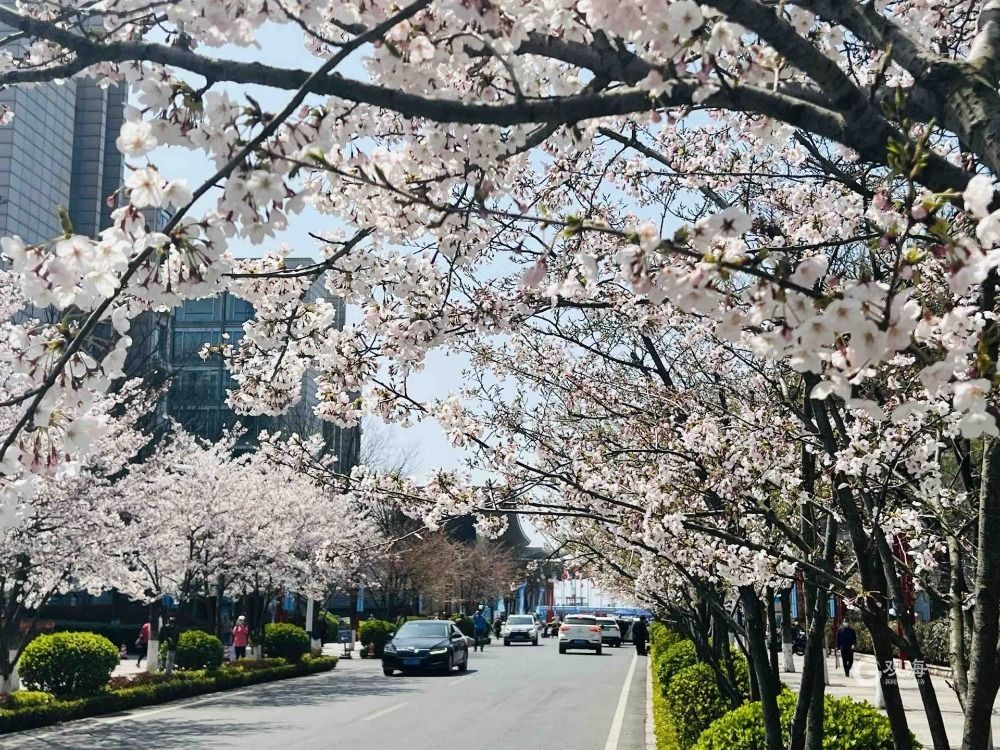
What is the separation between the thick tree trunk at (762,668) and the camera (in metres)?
7.02

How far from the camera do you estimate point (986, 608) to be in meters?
3.94

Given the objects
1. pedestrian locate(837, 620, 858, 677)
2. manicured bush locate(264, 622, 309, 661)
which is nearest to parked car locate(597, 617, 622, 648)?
Result: pedestrian locate(837, 620, 858, 677)

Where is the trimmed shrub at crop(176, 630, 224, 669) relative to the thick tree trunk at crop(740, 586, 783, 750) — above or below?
below

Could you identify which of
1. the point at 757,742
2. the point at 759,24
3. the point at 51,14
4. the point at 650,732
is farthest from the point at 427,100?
the point at 650,732

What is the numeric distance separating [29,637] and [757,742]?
1400 cm

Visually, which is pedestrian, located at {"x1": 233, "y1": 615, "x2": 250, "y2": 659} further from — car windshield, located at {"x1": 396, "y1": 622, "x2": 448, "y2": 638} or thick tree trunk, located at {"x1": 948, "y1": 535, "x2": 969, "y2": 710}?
thick tree trunk, located at {"x1": 948, "y1": 535, "x2": 969, "y2": 710}

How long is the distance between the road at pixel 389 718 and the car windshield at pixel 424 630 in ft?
5.34

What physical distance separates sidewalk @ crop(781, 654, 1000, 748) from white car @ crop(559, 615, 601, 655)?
8441 millimetres

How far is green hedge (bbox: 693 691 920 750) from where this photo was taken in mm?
→ 6914

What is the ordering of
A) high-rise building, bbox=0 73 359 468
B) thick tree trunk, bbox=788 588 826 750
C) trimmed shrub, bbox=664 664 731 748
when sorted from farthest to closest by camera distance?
1. high-rise building, bbox=0 73 359 468
2. trimmed shrub, bbox=664 664 731 748
3. thick tree trunk, bbox=788 588 826 750

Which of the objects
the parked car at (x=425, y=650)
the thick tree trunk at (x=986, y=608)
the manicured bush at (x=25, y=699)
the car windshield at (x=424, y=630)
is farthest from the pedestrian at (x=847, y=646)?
the thick tree trunk at (x=986, y=608)

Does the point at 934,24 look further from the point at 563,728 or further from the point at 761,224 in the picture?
the point at 563,728

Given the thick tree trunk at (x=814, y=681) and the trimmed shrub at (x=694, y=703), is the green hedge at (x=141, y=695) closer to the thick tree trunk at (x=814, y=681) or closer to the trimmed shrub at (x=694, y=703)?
the trimmed shrub at (x=694, y=703)

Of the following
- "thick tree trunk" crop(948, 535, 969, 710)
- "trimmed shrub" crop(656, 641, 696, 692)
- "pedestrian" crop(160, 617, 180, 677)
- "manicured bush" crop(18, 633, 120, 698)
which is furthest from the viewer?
"pedestrian" crop(160, 617, 180, 677)
